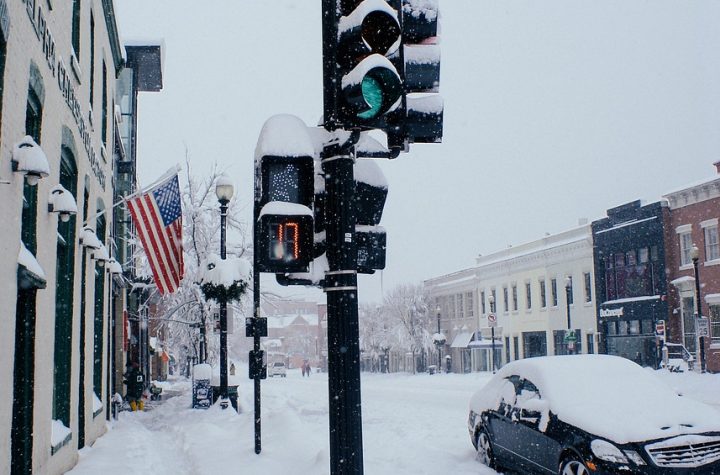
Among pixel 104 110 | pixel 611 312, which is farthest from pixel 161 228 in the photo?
pixel 611 312

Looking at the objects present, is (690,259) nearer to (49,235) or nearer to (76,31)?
(76,31)

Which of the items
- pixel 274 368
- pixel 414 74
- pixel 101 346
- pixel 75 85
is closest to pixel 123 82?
pixel 101 346

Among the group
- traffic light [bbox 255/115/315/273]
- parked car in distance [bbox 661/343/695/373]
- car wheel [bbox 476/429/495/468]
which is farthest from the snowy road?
parked car in distance [bbox 661/343/695/373]

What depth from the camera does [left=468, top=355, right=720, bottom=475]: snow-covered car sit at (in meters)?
7.80

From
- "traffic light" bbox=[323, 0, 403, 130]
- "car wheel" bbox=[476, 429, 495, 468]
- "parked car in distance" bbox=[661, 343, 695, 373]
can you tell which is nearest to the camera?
"traffic light" bbox=[323, 0, 403, 130]

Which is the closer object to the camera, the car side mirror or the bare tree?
the car side mirror

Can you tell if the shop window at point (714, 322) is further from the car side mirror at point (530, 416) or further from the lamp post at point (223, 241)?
the car side mirror at point (530, 416)

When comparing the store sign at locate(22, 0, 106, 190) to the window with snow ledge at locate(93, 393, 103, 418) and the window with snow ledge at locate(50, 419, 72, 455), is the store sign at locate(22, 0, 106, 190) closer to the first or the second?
the window with snow ledge at locate(93, 393, 103, 418)

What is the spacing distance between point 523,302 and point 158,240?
124 ft

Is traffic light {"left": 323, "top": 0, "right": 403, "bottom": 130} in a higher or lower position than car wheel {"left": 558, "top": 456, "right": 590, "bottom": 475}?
higher

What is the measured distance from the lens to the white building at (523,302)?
4328cm

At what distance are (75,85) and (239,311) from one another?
24917 millimetres

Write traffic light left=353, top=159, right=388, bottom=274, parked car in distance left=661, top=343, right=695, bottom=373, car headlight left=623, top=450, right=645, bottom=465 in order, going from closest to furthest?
traffic light left=353, top=159, right=388, bottom=274 < car headlight left=623, top=450, right=645, bottom=465 < parked car in distance left=661, top=343, right=695, bottom=373

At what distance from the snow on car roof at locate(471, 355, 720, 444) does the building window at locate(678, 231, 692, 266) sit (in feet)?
89.2
